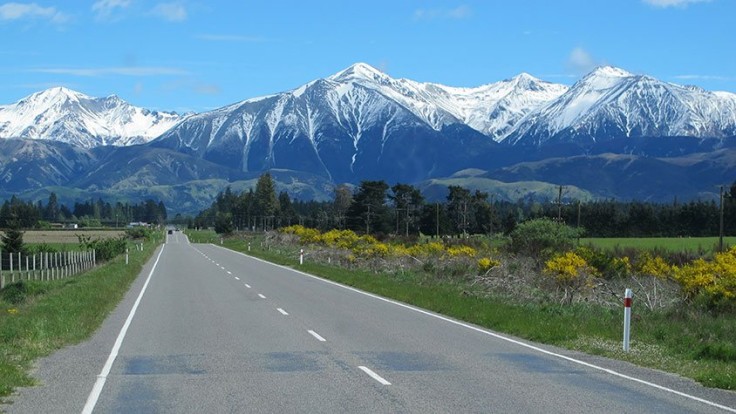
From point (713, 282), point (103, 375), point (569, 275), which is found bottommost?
point (103, 375)

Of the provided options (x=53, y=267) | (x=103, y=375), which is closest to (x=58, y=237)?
(x=53, y=267)

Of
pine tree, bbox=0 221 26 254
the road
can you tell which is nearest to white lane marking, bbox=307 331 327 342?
the road

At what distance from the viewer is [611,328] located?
18250mm

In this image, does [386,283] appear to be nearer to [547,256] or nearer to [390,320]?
[547,256]

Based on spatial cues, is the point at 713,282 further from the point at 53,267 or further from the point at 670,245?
the point at 670,245

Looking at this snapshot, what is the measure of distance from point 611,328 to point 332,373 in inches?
304

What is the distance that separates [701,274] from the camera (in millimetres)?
23172

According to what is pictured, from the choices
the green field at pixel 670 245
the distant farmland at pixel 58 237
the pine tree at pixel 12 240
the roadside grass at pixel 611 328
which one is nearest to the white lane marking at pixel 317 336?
the roadside grass at pixel 611 328

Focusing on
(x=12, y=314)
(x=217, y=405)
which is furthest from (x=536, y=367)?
(x=12, y=314)

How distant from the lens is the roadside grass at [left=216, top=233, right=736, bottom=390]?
14297mm

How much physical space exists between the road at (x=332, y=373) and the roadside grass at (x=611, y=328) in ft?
1.86

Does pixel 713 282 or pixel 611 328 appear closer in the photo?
pixel 611 328

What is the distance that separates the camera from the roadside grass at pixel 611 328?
14297 mm

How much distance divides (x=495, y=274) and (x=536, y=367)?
708 inches
